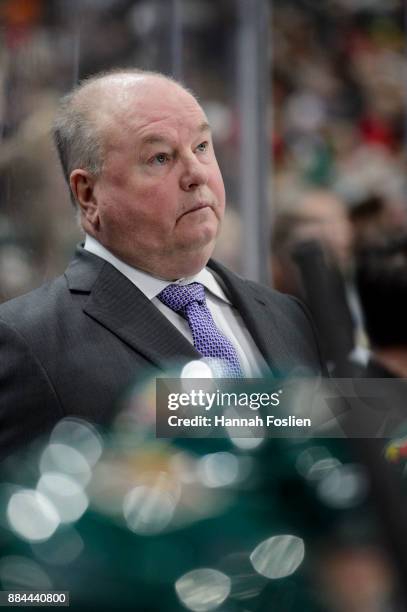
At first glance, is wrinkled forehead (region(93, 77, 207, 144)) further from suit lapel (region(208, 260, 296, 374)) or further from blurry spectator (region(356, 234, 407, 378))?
blurry spectator (region(356, 234, 407, 378))

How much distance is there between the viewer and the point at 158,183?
37.0 inches

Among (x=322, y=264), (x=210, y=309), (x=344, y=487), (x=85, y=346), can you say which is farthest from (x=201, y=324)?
(x=322, y=264)

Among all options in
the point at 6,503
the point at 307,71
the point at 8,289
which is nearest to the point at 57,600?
the point at 6,503

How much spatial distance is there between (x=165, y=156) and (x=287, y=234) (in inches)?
15.8

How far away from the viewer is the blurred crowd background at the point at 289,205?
89 cm

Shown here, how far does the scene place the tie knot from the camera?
38.4 inches

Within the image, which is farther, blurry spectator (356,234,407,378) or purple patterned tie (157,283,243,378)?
blurry spectator (356,234,407,378)

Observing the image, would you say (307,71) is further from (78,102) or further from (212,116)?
(78,102)

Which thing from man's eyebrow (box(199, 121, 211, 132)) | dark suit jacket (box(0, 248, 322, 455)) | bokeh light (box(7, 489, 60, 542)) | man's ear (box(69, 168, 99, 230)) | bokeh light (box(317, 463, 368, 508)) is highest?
man's eyebrow (box(199, 121, 211, 132))

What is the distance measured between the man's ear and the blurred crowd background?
3 centimetres

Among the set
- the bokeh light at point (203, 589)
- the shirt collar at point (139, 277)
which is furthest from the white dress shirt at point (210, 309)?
the bokeh light at point (203, 589)

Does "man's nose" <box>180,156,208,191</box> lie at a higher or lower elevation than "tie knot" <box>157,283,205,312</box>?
higher

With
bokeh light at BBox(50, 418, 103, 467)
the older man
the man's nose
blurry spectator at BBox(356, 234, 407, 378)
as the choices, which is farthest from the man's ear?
blurry spectator at BBox(356, 234, 407, 378)

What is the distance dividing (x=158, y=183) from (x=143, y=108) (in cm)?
8
